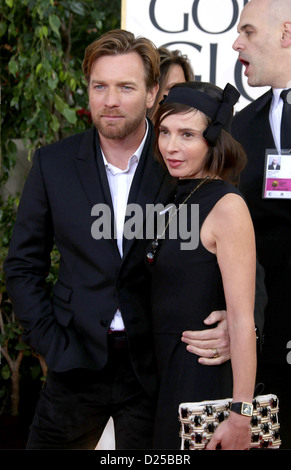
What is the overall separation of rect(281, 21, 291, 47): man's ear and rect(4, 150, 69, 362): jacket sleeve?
0.88m

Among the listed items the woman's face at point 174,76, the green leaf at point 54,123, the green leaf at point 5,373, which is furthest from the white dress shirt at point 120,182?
the green leaf at point 5,373

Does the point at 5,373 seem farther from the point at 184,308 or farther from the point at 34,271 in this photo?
the point at 184,308

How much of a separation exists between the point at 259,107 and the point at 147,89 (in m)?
0.54

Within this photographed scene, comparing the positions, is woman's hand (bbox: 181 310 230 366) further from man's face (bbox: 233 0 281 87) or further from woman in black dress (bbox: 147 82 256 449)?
man's face (bbox: 233 0 281 87)

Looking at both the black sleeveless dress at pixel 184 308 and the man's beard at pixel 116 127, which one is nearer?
the black sleeveless dress at pixel 184 308

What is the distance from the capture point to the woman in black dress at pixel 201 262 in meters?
1.52

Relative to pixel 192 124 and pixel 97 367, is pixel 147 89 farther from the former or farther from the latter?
pixel 97 367

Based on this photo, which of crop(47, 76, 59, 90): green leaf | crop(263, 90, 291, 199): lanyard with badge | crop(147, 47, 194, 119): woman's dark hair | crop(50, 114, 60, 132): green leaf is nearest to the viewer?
crop(263, 90, 291, 199): lanyard with badge

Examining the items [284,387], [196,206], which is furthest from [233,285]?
[284,387]

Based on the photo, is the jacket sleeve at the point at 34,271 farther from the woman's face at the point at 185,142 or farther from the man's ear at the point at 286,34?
the man's ear at the point at 286,34

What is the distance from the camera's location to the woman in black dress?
152 centimetres

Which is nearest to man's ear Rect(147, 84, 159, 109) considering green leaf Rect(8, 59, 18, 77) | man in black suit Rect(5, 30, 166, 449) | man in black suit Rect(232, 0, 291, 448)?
man in black suit Rect(5, 30, 166, 449)

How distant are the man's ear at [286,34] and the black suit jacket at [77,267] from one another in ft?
2.09

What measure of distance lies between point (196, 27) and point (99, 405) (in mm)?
1416
